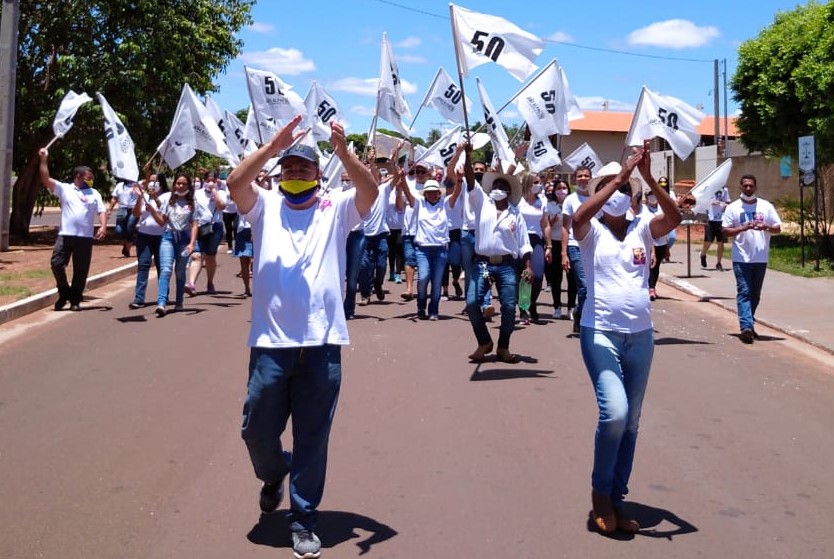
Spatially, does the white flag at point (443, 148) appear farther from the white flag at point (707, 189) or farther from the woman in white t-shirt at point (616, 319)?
the woman in white t-shirt at point (616, 319)

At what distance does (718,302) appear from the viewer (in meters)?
15.0

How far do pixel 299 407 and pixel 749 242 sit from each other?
7487mm

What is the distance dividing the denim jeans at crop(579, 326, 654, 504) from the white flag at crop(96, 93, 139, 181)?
9394 millimetres

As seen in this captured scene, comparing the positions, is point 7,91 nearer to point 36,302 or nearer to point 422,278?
point 36,302

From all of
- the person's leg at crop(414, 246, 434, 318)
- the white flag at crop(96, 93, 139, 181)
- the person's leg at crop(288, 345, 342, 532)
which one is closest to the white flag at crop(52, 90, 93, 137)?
the white flag at crop(96, 93, 139, 181)

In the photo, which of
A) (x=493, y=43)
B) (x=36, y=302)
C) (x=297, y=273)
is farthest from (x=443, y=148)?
(x=297, y=273)

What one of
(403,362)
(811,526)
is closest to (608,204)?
(811,526)

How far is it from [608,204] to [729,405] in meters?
3.29

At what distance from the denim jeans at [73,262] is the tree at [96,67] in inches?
486

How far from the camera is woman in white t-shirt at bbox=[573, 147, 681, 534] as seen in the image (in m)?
4.86

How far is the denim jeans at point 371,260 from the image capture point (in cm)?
1420

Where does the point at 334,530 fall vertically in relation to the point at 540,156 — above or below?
below

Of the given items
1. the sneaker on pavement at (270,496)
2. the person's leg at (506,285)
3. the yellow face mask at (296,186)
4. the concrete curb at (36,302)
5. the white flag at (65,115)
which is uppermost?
the white flag at (65,115)

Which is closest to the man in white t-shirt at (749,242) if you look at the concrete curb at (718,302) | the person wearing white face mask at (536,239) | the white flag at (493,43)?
the concrete curb at (718,302)
